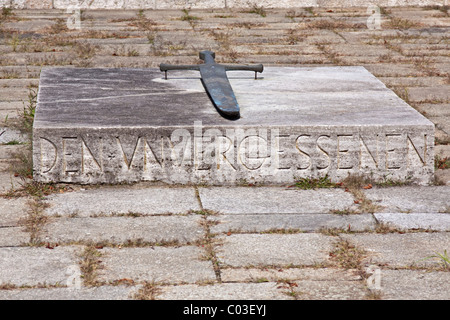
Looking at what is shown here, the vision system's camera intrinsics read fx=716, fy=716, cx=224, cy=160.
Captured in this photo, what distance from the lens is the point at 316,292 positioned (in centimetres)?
272

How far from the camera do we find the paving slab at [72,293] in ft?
8.69

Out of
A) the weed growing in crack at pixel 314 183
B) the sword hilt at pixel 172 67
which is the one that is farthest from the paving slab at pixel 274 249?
the sword hilt at pixel 172 67

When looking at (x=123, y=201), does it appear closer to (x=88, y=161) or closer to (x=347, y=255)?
(x=88, y=161)

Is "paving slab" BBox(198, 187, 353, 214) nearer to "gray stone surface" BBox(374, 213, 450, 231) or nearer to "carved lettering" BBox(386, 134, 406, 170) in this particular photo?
"gray stone surface" BBox(374, 213, 450, 231)

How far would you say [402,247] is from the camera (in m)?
3.16

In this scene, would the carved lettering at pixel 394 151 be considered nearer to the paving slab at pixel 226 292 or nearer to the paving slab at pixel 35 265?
the paving slab at pixel 226 292

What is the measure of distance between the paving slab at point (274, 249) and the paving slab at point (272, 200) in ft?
1.11

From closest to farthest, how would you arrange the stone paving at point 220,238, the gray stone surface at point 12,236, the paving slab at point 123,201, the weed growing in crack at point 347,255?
1. the stone paving at point 220,238
2. the weed growing in crack at point 347,255
3. the gray stone surface at point 12,236
4. the paving slab at point 123,201

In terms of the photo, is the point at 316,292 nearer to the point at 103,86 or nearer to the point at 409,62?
the point at 103,86

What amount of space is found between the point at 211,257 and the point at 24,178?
1482 mm

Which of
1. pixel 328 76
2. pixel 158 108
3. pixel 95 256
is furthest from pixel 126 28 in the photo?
pixel 95 256

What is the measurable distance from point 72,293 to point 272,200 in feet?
4.52

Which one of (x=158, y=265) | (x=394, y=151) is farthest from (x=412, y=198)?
(x=158, y=265)

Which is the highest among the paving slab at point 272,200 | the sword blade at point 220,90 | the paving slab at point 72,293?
the sword blade at point 220,90
